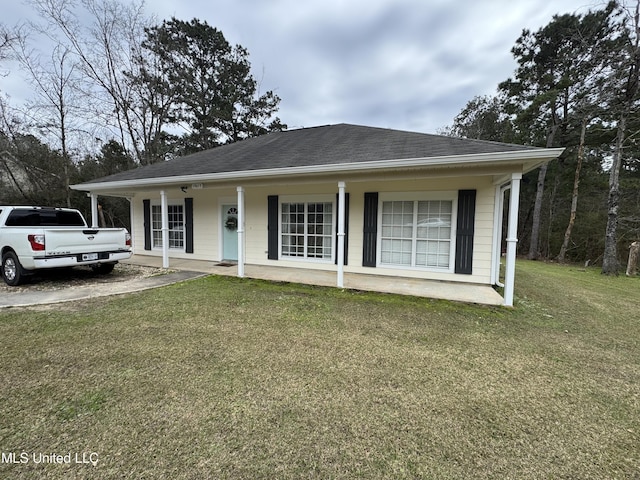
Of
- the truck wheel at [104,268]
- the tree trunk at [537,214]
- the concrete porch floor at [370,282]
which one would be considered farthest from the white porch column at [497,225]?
the tree trunk at [537,214]

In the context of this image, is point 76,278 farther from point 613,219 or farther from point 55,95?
point 613,219

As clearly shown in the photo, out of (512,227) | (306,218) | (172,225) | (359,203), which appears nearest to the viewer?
(512,227)

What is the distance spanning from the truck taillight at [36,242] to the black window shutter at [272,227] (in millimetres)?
4626

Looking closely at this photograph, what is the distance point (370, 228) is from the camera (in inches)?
268

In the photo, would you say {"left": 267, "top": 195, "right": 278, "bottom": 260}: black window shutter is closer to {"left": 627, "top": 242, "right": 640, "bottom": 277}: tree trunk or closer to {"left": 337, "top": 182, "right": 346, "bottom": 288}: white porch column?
{"left": 337, "top": 182, "right": 346, "bottom": 288}: white porch column

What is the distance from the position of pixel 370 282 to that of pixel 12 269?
24.3 feet

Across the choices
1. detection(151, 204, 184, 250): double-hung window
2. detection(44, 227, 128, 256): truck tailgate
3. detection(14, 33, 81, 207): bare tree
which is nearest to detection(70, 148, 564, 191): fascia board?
detection(151, 204, 184, 250): double-hung window

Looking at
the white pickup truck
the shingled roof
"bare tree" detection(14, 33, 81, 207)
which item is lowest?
the white pickup truck

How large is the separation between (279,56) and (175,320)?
14430 millimetres

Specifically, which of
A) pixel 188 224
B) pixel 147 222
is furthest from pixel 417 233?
pixel 147 222

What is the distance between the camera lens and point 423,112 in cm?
2036

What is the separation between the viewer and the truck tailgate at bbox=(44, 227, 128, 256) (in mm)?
5289

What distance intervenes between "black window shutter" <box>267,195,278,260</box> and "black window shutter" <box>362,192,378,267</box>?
2502 mm

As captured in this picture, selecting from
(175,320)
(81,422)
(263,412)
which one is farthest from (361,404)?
(175,320)
